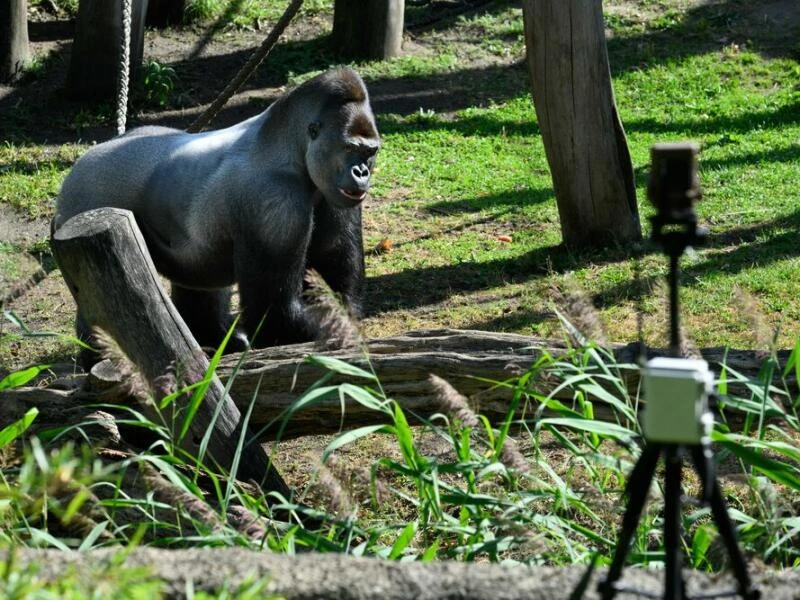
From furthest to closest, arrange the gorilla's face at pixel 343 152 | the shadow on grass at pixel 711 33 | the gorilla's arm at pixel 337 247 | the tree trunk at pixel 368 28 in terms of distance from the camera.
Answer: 1. the tree trunk at pixel 368 28
2. the shadow on grass at pixel 711 33
3. the gorilla's arm at pixel 337 247
4. the gorilla's face at pixel 343 152

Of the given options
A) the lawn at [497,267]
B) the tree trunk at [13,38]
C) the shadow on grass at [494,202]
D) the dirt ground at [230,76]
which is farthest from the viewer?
the tree trunk at [13,38]

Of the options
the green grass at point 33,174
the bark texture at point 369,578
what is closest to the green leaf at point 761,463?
the bark texture at point 369,578

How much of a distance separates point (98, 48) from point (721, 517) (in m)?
7.86

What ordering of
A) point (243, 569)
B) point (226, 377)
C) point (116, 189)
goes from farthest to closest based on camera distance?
point (116, 189) → point (226, 377) → point (243, 569)

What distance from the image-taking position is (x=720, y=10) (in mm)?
9797

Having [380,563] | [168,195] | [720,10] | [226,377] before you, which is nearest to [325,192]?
[168,195]

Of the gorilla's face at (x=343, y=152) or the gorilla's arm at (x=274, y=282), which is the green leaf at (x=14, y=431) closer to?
the gorilla's arm at (x=274, y=282)

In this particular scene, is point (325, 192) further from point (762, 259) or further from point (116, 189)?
point (762, 259)

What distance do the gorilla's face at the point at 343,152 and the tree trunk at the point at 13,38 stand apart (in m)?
5.24

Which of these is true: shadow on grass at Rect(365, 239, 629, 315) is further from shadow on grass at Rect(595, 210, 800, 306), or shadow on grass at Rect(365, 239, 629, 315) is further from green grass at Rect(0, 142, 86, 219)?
green grass at Rect(0, 142, 86, 219)

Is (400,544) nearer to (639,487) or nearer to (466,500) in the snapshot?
(466,500)

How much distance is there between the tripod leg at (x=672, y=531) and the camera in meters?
1.65

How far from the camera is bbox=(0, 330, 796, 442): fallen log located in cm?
344

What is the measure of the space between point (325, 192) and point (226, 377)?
1195 millimetres
